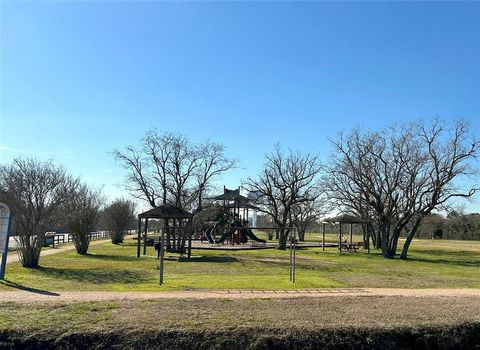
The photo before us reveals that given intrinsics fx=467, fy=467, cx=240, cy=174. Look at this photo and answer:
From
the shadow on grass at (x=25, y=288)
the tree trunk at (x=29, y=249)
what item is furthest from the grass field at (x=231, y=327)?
the tree trunk at (x=29, y=249)

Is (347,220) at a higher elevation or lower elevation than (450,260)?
higher

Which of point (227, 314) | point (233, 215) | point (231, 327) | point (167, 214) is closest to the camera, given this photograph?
point (231, 327)

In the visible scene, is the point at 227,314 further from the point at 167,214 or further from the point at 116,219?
the point at 116,219

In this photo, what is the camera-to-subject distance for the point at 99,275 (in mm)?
16625

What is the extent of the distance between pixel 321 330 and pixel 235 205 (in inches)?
1476

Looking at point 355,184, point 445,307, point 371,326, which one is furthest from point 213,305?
point 355,184

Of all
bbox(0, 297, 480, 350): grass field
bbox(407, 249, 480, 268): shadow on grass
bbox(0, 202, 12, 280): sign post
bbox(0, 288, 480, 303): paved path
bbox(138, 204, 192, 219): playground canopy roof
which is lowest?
bbox(407, 249, 480, 268): shadow on grass

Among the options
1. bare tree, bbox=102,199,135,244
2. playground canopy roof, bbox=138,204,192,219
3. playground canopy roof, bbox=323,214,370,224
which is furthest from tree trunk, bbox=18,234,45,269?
bare tree, bbox=102,199,135,244

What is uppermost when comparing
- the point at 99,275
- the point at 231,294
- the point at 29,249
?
the point at 29,249

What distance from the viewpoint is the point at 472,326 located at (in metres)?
7.26

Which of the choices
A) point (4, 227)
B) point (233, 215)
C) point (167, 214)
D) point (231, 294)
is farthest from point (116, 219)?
point (231, 294)

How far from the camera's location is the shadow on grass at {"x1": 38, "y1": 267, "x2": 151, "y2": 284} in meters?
15.0

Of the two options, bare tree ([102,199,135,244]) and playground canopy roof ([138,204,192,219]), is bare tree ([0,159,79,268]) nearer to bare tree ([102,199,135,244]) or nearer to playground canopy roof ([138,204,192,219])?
playground canopy roof ([138,204,192,219])

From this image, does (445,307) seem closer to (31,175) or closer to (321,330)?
(321,330)
